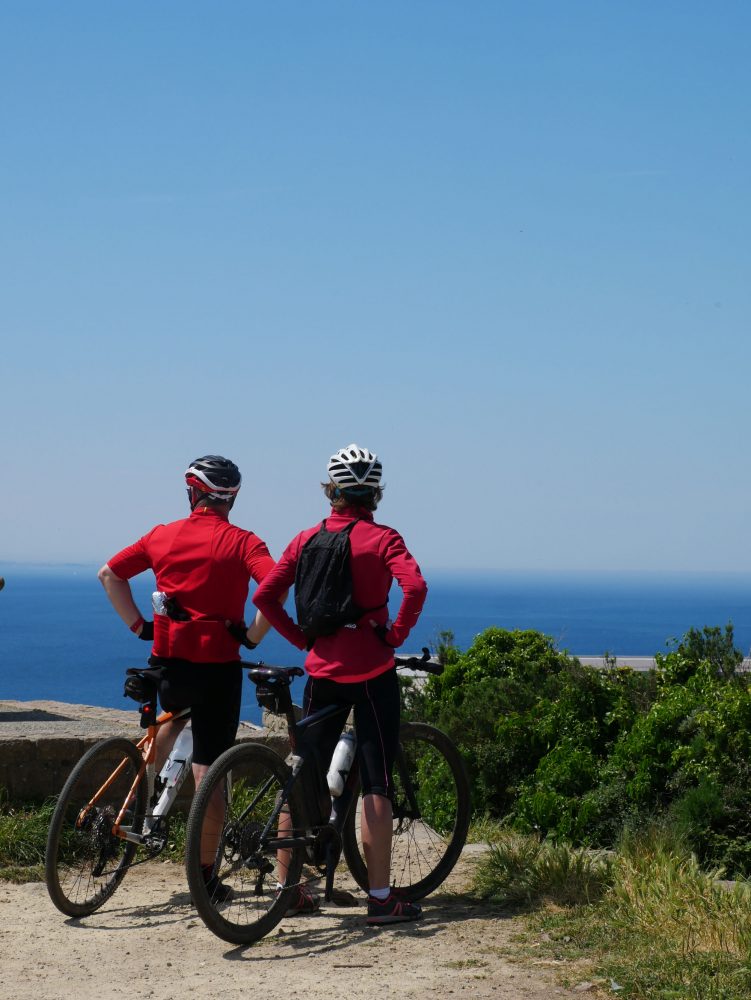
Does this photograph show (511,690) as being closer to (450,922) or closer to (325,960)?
(450,922)

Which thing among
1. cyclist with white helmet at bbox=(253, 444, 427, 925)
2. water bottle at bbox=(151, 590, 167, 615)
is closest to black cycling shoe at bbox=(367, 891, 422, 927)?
cyclist with white helmet at bbox=(253, 444, 427, 925)

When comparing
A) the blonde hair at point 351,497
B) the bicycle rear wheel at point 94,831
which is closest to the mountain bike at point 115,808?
the bicycle rear wheel at point 94,831

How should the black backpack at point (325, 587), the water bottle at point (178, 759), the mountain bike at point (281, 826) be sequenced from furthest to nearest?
the water bottle at point (178, 759)
the black backpack at point (325, 587)
the mountain bike at point (281, 826)

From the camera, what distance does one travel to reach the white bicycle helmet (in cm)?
580

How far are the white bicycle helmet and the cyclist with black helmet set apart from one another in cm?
50

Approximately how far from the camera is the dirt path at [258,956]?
188 inches

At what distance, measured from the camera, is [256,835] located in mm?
5527

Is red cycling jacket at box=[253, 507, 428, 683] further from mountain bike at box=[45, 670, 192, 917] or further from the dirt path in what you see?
the dirt path

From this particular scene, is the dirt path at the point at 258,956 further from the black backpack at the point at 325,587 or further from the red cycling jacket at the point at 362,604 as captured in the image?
the black backpack at the point at 325,587

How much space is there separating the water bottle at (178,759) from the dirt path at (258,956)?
630 mm

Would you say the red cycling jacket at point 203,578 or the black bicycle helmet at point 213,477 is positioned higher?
the black bicycle helmet at point 213,477

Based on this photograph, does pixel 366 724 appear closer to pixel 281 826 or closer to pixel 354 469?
pixel 281 826

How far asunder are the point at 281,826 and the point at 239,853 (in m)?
0.24

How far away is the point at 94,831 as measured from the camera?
5.93 metres
